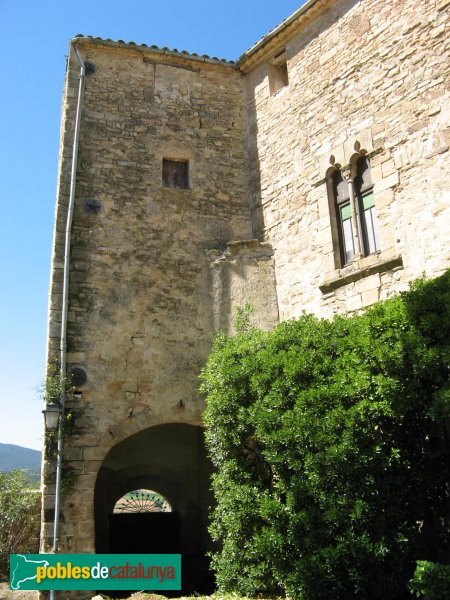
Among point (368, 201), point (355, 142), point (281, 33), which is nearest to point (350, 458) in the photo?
point (368, 201)

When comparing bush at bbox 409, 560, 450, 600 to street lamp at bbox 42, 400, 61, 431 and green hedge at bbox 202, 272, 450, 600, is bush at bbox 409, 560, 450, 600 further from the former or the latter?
street lamp at bbox 42, 400, 61, 431

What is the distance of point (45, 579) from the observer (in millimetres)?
7902

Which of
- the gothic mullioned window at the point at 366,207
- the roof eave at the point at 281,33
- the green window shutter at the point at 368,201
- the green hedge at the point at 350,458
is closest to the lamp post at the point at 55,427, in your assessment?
the green hedge at the point at 350,458

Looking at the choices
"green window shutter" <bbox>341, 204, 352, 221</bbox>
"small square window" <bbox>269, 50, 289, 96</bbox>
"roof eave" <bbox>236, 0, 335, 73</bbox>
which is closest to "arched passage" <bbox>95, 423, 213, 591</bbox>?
"green window shutter" <bbox>341, 204, 352, 221</bbox>

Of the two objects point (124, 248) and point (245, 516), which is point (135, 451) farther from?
point (245, 516)

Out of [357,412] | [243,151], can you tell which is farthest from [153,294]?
[357,412]

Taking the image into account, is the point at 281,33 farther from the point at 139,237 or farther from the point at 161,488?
the point at 161,488

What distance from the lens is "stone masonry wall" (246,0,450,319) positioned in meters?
7.55

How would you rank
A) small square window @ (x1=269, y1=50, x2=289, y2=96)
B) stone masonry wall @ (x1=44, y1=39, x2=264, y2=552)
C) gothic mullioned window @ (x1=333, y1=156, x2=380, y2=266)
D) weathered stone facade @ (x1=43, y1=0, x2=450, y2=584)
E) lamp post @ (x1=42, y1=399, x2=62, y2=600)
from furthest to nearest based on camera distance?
small square window @ (x1=269, y1=50, x2=289, y2=96)
stone masonry wall @ (x1=44, y1=39, x2=264, y2=552)
gothic mullioned window @ (x1=333, y1=156, x2=380, y2=266)
lamp post @ (x1=42, y1=399, x2=62, y2=600)
weathered stone facade @ (x1=43, y1=0, x2=450, y2=584)

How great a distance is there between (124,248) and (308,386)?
4.67 meters

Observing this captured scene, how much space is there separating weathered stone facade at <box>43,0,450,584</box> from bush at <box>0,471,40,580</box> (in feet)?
4.10

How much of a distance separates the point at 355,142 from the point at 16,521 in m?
9.33

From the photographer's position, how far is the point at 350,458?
5867 mm

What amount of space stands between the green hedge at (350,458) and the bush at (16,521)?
5780 mm
